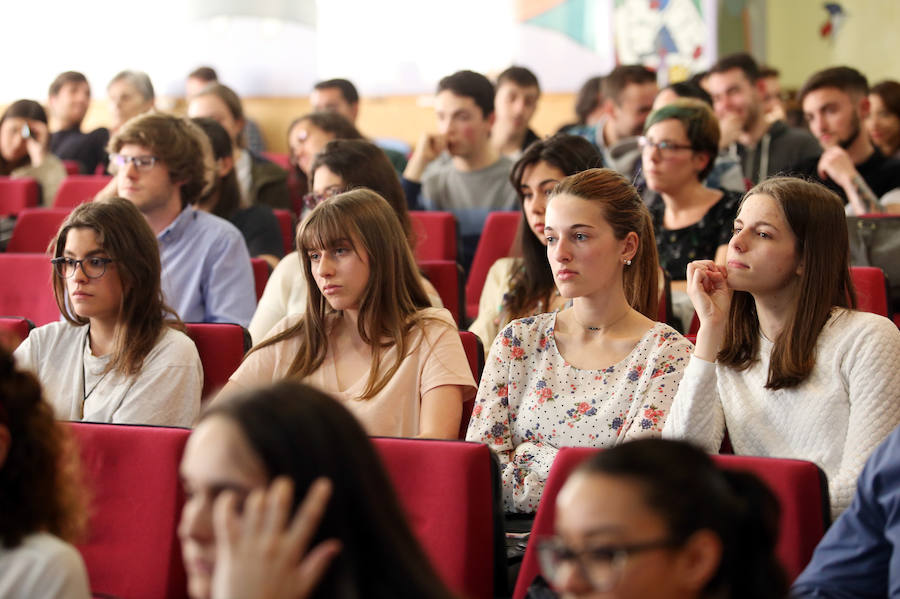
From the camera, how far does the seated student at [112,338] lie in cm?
262

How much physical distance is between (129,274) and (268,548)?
1744 millimetres

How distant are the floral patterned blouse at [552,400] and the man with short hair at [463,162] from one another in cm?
226

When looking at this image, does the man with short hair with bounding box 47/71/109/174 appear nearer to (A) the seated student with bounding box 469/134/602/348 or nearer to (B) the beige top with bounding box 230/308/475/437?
(A) the seated student with bounding box 469/134/602/348

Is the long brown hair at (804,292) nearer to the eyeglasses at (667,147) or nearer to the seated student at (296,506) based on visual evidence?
the seated student at (296,506)

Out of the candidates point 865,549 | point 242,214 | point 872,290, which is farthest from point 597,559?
point 242,214

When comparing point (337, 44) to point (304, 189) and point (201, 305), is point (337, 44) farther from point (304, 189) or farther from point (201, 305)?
point (201, 305)

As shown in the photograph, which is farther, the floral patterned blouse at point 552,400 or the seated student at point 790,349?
the floral patterned blouse at point 552,400

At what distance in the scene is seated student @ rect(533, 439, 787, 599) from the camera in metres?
1.09

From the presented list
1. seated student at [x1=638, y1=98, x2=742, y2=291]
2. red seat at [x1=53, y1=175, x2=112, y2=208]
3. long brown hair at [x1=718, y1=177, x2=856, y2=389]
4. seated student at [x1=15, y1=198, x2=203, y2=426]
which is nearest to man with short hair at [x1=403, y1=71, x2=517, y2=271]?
seated student at [x1=638, y1=98, x2=742, y2=291]

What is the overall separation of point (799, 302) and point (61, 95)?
5479 mm

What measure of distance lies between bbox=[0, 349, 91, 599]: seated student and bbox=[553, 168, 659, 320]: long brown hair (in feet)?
4.22

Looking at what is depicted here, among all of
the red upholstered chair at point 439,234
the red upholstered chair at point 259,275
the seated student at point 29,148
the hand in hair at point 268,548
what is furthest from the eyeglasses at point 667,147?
the seated student at point 29,148

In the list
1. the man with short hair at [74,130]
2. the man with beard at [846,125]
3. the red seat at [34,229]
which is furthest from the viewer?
the man with short hair at [74,130]

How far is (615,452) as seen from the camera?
1.17 metres
